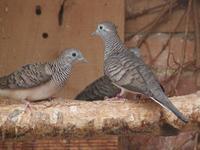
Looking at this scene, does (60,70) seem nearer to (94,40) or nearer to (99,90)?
(99,90)

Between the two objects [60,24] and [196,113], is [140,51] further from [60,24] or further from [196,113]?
[196,113]

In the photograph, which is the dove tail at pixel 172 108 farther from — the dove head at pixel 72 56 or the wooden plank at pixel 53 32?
the wooden plank at pixel 53 32

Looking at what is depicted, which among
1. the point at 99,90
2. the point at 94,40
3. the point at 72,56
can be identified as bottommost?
the point at 99,90

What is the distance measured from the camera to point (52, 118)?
8.45 ft

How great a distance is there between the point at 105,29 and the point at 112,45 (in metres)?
0.11

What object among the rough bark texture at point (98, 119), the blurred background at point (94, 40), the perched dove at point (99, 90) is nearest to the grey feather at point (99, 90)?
the perched dove at point (99, 90)

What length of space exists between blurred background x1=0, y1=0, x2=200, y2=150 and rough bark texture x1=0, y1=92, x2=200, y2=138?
822mm

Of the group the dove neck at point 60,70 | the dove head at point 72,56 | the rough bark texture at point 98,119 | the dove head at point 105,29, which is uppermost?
the dove head at point 105,29

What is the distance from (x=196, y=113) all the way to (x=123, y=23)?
1.09 meters

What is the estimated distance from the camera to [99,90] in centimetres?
337

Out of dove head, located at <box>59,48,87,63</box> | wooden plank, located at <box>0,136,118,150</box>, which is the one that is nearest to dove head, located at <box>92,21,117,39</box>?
dove head, located at <box>59,48,87,63</box>

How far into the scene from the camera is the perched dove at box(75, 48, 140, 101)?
11.0 ft

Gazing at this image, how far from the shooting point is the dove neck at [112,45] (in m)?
3.17

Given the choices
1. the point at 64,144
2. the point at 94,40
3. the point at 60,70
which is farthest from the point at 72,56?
the point at 64,144
